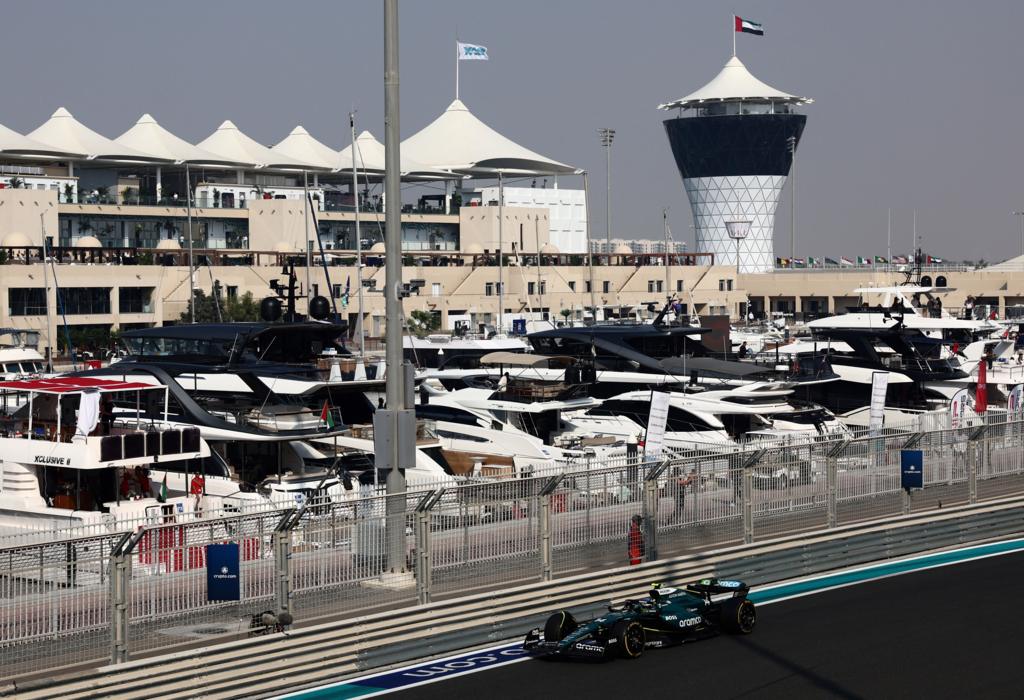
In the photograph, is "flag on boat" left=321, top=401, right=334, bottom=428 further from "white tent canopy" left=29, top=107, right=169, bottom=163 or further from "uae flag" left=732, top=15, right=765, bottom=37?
"uae flag" left=732, top=15, right=765, bottom=37

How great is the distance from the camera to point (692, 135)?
170750mm

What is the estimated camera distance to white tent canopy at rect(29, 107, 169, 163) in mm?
84250

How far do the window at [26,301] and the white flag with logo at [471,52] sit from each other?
158 feet

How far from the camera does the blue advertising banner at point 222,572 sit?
14.1 metres

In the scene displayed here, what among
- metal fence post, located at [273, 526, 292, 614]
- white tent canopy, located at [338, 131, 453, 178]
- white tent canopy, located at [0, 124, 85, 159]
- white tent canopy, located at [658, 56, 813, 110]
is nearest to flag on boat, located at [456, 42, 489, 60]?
white tent canopy, located at [338, 131, 453, 178]

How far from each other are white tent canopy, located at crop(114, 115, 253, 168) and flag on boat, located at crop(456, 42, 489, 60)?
2063 centimetres

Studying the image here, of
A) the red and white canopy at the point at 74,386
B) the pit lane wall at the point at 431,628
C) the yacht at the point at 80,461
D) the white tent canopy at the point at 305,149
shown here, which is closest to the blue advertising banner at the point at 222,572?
the pit lane wall at the point at 431,628

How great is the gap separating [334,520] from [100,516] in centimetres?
785

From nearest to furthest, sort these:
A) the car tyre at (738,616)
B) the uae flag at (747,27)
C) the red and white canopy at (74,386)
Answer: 1. the car tyre at (738,616)
2. the red and white canopy at (74,386)
3. the uae flag at (747,27)

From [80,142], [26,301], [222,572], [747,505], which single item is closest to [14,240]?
[26,301]

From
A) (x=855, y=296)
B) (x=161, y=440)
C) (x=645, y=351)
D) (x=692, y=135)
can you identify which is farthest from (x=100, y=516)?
(x=692, y=135)

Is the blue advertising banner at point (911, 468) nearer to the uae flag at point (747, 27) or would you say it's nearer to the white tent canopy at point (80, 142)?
the white tent canopy at point (80, 142)

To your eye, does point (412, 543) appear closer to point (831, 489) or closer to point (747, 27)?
point (831, 489)

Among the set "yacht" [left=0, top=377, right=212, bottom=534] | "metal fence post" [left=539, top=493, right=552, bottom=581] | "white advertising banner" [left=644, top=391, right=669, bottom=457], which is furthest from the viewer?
"white advertising banner" [left=644, top=391, right=669, bottom=457]
